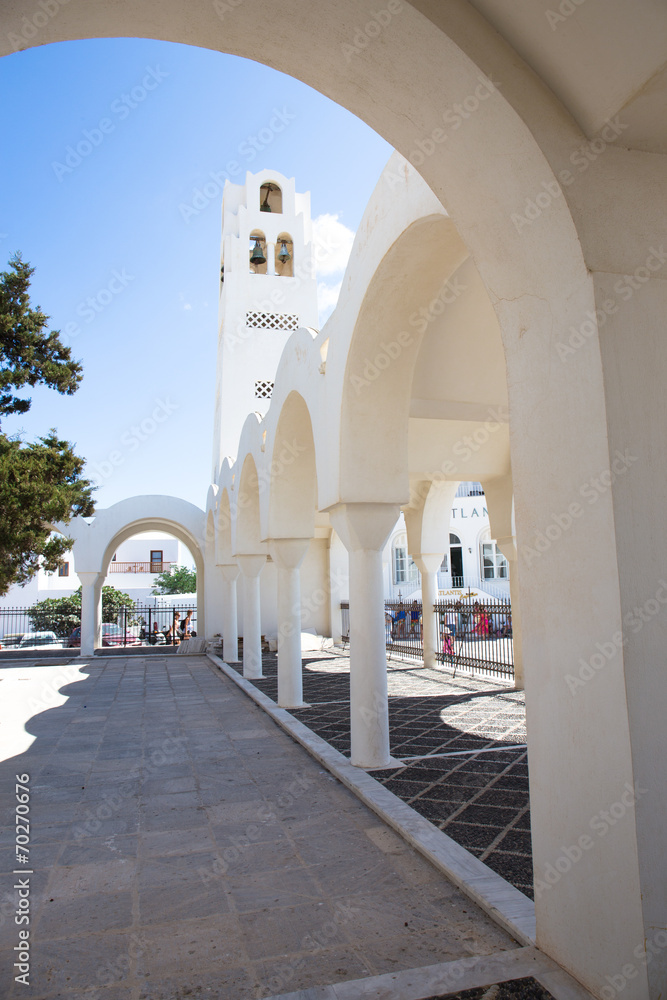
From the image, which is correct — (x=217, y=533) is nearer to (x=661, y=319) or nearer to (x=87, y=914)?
(x=87, y=914)

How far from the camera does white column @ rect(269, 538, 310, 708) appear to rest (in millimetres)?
8750

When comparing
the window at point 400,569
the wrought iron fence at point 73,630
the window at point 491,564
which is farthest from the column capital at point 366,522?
the window at point 491,564

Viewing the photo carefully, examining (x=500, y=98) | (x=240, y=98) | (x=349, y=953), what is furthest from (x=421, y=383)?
(x=349, y=953)

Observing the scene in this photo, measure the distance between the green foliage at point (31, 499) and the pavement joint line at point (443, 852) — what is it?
526cm

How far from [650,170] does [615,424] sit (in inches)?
40.5

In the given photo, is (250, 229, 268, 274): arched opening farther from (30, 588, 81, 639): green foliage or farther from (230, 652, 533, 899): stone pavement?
(30, 588, 81, 639): green foliage

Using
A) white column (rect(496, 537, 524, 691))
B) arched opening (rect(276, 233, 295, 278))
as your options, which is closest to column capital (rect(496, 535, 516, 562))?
white column (rect(496, 537, 524, 691))

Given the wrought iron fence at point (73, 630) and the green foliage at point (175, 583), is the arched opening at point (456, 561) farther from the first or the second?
the green foliage at point (175, 583)

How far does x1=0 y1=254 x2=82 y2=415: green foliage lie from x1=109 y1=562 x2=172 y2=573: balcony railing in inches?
1724

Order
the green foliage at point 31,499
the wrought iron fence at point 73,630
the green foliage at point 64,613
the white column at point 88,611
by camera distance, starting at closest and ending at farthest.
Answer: the green foliage at point 31,499 < the white column at point 88,611 < the wrought iron fence at point 73,630 < the green foliage at point 64,613

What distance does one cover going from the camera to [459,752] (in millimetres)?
A: 6242

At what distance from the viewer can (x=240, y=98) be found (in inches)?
177

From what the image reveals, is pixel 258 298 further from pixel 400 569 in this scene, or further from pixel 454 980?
pixel 454 980

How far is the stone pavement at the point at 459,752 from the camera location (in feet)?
13.2
